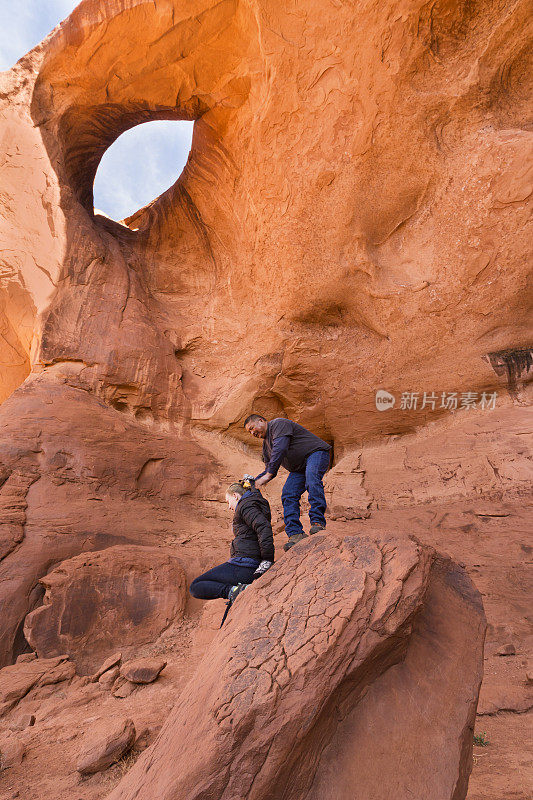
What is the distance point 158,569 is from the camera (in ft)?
16.4

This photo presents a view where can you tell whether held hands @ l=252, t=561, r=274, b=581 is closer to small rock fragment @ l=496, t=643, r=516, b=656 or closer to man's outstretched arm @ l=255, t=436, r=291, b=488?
man's outstretched arm @ l=255, t=436, r=291, b=488

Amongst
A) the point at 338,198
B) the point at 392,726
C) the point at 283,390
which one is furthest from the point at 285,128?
the point at 392,726

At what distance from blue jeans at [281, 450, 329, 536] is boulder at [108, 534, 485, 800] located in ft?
3.65

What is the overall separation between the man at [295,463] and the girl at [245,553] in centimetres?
28

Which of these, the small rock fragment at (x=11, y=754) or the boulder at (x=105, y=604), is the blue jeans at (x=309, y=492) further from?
the boulder at (x=105, y=604)

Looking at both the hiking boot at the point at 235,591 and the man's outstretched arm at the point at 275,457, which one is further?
the man's outstretched arm at the point at 275,457

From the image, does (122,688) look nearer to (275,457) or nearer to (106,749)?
(106,749)

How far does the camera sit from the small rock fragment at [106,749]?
233 centimetres

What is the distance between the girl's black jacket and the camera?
3016 millimetres

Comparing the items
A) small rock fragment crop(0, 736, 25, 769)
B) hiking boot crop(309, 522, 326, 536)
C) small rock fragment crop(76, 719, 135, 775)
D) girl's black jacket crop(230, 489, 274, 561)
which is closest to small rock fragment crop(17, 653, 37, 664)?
small rock fragment crop(0, 736, 25, 769)

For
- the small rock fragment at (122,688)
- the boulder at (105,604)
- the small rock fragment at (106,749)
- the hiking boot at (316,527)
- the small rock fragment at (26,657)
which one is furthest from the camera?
the boulder at (105,604)

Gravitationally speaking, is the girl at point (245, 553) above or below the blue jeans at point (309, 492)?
below

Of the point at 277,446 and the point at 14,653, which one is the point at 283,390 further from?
the point at 14,653

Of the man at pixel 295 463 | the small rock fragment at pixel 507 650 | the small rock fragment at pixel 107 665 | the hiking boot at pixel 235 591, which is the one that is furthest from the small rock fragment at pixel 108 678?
the small rock fragment at pixel 507 650
